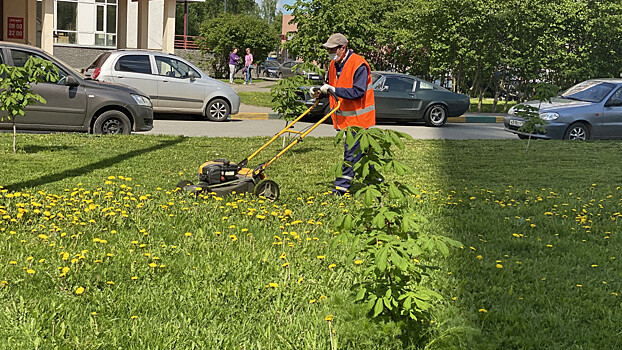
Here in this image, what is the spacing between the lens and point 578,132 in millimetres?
16781

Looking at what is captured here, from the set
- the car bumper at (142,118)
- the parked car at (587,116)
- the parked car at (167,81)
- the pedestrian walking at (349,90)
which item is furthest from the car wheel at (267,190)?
the parked car at (587,116)

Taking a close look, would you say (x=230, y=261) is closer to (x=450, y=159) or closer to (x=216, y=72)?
(x=450, y=159)

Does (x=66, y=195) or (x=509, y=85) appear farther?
(x=509, y=85)

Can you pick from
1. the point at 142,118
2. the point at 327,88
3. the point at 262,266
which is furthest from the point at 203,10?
the point at 262,266

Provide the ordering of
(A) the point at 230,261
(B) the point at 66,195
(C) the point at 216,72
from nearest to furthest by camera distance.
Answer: (A) the point at 230,261 → (B) the point at 66,195 → (C) the point at 216,72

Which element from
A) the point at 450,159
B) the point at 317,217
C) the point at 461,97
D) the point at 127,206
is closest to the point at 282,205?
the point at 317,217

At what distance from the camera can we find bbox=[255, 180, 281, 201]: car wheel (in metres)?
7.63

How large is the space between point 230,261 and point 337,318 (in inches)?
49.3

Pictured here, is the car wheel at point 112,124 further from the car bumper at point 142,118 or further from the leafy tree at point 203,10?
the leafy tree at point 203,10

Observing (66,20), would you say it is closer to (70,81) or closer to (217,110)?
(217,110)

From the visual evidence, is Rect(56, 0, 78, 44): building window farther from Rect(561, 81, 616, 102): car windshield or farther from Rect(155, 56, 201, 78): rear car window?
Rect(561, 81, 616, 102): car windshield

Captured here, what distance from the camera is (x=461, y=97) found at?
20.5m

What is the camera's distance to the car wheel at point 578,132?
16.6 metres

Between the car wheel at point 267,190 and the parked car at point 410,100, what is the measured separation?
11.0 metres
